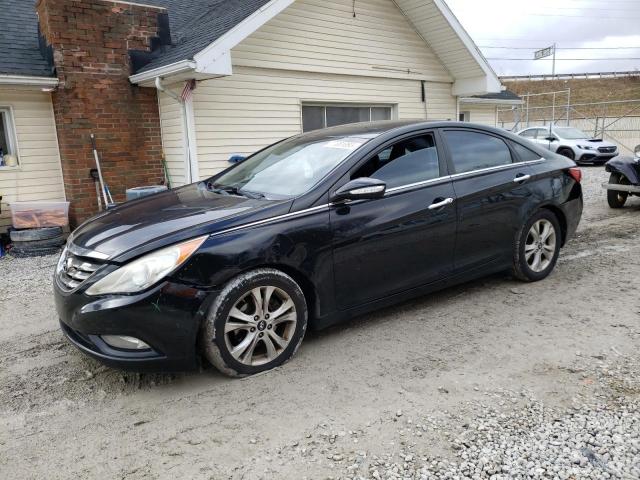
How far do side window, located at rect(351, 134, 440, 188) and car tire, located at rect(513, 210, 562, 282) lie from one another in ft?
3.93

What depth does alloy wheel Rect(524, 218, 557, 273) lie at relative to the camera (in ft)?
16.0

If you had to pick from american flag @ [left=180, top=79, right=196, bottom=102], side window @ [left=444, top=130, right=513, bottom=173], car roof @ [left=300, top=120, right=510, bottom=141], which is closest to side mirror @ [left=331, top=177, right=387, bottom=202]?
car roof @ [left=300, top=120, right=510, bottom=141]

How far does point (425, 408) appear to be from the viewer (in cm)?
292

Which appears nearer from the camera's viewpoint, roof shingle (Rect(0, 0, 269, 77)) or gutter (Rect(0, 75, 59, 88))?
gutter (Rect(0, 75, 59, 88))

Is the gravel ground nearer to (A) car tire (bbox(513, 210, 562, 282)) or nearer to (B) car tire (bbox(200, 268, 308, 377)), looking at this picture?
(B) car tire (bbox(200, 268, 308, 377))

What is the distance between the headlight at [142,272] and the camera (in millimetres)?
2965

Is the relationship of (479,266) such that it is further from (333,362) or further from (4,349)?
(4,349)

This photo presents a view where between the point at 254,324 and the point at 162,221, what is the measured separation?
90cm

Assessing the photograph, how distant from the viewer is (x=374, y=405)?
9.70ft

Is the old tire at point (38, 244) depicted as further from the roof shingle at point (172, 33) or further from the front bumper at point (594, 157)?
the front bumper at point (594, 157)

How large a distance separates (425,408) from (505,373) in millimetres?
705

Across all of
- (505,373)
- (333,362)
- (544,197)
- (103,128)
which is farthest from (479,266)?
(103,128)

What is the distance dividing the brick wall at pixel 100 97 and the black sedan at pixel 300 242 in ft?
15.2

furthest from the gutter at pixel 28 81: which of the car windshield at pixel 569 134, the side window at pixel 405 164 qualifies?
the car windshield at pixel 569 134
